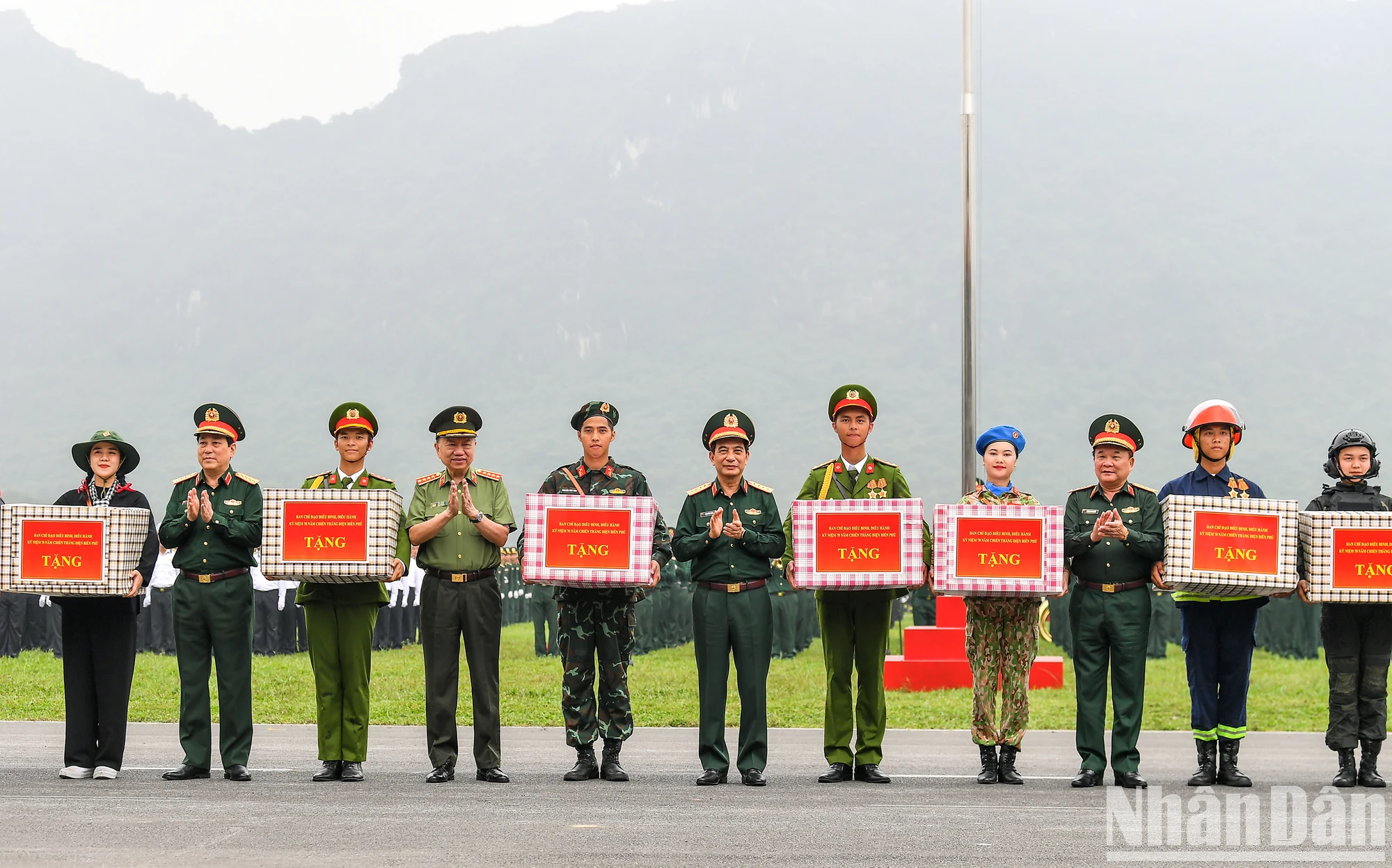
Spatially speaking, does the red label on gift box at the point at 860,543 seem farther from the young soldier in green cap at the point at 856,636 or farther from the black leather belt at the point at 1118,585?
the black leather belt at the point at 1118,585

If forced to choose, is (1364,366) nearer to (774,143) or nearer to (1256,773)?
(774,143)

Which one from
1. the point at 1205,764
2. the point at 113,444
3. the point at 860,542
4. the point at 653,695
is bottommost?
the point at 653,695

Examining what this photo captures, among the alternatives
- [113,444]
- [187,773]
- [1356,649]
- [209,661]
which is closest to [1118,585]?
[1356,649]

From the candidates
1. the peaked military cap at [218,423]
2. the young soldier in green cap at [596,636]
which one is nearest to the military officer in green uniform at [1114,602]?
the young soldier in green cap at [596,636]

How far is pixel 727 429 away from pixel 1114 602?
225 centimetres

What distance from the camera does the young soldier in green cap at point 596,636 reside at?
8.40m

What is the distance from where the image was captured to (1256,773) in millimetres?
9000

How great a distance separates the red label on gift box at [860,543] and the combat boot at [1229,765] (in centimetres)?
204

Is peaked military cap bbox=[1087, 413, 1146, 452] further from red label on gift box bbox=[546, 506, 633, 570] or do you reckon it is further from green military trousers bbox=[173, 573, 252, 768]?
green military trousers bbox=[173, 573, 252, 768]

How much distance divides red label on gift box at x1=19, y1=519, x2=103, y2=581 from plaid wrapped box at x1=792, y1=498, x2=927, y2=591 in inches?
149

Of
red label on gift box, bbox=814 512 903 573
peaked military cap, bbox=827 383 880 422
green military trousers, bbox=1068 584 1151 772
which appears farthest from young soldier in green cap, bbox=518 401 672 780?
green military trousers, bbox=1068 584 1151 772

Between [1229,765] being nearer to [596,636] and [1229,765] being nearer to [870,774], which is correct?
[870,774]

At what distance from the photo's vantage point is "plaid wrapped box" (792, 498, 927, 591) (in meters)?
8.13

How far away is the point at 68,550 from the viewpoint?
27.3 ft
